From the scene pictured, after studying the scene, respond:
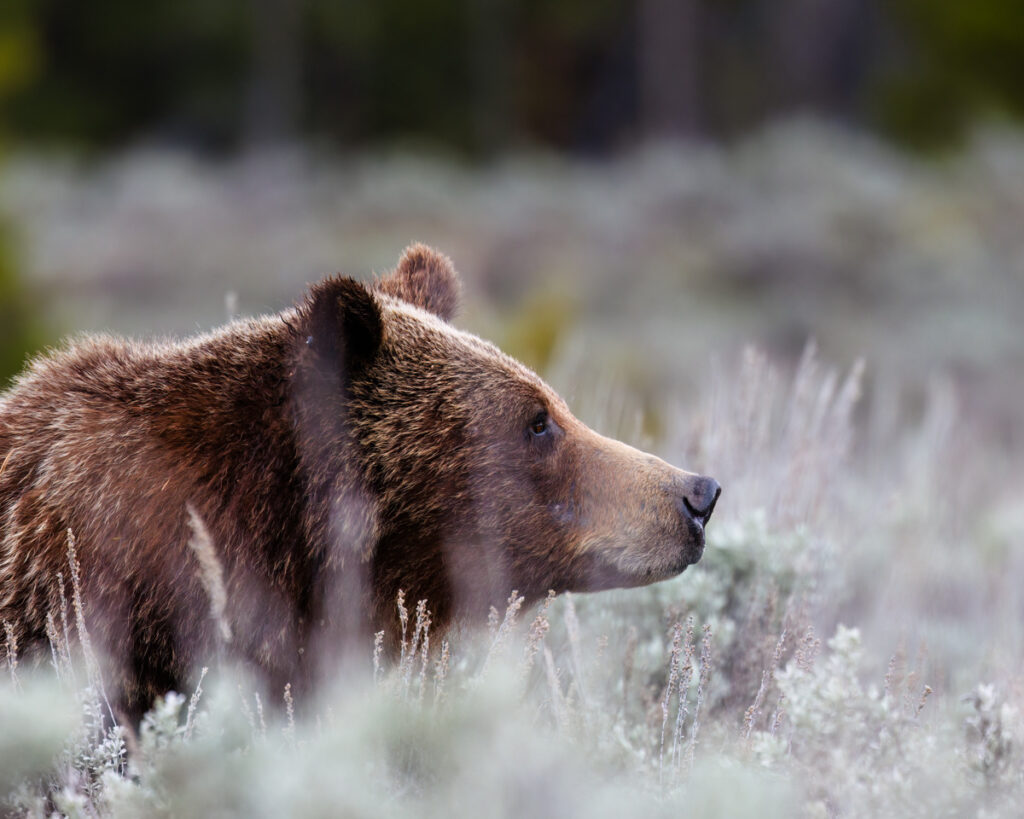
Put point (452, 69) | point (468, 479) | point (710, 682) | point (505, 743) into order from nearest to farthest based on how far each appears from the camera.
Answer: point (505, 743) → point (468, 479) → point (710, 682) → point (452, 69)

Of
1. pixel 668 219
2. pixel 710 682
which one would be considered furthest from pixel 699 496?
pixel 668 219

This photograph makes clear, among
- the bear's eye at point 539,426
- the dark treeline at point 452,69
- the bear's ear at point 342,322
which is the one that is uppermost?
the dark treeline at point 452,69

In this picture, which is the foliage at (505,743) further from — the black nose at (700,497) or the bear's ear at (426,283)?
the bear's ear at (426,283)

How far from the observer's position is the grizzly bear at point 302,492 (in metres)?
2.74

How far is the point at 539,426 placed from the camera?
10.3ft

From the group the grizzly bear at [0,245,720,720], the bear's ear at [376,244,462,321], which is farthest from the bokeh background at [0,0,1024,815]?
the grizzly bear at [0,245,720,720]

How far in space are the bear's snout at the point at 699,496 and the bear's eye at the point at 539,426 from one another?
0.39m

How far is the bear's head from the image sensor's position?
2.92 m

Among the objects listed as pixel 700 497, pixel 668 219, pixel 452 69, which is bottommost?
pixel 668 219

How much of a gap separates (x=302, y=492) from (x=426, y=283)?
96 centimetres

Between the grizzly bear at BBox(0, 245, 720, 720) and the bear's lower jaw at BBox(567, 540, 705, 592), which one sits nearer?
the grizzly bear at BBox(0, 245, 720, 720)

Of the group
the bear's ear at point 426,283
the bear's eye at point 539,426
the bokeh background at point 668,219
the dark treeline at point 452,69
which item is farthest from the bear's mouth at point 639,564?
the dark treeline at point 452,69

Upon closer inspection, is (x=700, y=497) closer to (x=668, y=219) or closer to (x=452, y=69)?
(x=668, y=219)

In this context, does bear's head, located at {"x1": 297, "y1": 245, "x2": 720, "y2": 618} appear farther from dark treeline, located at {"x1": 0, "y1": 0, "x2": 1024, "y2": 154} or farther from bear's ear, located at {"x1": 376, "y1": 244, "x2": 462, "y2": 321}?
dark treeline, located at {"x1": 0, "y1": 0, "x2": 1024, "y2": 154}
